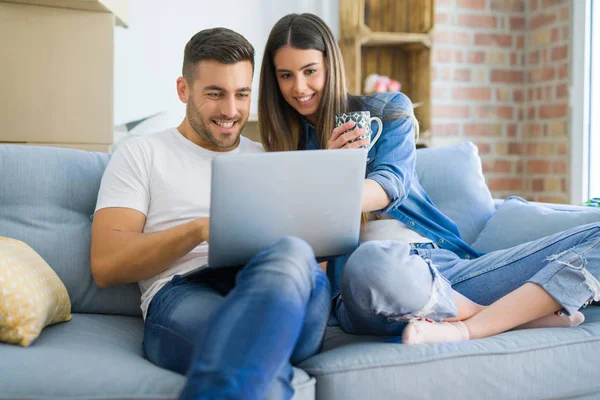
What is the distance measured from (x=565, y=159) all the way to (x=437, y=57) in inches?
31.3

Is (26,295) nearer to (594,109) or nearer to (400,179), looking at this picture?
(400,179)

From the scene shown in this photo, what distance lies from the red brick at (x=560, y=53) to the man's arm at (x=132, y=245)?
244 centimetres

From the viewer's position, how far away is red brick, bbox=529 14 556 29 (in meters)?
3.24

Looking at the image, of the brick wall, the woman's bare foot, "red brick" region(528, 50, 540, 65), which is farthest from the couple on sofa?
"red brick" region(528, 50, 540, 65)

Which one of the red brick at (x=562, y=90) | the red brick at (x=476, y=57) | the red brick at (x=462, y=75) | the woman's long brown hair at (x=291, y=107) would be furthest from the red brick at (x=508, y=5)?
the woman's long brown hair at (x=291, y=107)

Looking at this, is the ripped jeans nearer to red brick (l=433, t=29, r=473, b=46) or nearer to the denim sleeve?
the denim sleeve

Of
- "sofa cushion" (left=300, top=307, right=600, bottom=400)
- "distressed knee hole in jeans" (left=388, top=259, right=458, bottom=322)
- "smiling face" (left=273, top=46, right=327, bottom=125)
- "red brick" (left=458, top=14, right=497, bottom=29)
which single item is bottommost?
"sofa cushion" (left=300, top=307, right=600, bottom=400)

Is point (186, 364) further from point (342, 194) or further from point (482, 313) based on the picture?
point (482, 313)

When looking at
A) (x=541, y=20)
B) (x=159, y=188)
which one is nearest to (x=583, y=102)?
(x=541, y=20)

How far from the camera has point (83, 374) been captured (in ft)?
3.63

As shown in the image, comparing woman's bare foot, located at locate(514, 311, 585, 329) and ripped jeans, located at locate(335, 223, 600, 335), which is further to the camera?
woman's bare foot, located at locate(514, 311, 585, 329)

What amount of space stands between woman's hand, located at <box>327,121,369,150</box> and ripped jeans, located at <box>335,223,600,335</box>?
23 centimetres

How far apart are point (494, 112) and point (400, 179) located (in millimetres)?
1976

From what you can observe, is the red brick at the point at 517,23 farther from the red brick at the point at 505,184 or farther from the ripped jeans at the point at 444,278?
the ripped jeans at the point at 444,278
